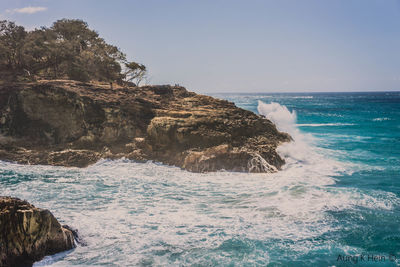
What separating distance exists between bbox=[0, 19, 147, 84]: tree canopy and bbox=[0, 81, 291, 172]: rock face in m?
4.29

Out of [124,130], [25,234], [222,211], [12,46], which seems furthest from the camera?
[12,46]

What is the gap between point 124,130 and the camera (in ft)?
66.2

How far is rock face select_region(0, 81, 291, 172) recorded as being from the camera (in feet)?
56.6

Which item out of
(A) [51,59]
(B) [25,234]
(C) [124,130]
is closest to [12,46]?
(A) [51,59]

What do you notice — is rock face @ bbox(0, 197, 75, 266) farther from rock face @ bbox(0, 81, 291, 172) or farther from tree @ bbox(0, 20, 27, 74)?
tree @ bbox(0, 20, 27, 74)

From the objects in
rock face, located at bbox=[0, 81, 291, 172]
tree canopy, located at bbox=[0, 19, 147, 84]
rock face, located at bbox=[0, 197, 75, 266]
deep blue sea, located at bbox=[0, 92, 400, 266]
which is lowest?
deep blue sea, located at bbox=[0, 92, 400, 266]

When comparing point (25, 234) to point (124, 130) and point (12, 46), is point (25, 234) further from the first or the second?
point (12, 46)

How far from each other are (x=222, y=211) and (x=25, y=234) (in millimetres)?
6279

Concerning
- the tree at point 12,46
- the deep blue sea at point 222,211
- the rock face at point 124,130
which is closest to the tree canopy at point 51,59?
the tree at point 12,46

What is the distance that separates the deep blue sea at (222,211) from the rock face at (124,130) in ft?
3.39

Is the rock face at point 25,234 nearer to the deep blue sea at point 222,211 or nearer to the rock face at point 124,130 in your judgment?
the deep blue sea at point 222,211

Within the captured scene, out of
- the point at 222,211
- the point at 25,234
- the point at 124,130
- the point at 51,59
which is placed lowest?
the point at 222,211

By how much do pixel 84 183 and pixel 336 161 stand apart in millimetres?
15256

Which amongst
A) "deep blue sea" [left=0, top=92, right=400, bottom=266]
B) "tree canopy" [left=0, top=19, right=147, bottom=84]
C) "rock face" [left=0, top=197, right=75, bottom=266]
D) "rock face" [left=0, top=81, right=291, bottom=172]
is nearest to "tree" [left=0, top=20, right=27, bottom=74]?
"tree canopy" [left=0, top=19, right=147, bottom=84]
